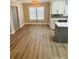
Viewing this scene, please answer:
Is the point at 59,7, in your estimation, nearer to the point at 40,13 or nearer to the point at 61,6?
the point at 61,6

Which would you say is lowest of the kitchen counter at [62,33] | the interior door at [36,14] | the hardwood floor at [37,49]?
the hardwood floor at [37,49]

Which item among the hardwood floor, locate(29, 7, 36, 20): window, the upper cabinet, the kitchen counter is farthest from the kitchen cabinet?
the hardwood floor

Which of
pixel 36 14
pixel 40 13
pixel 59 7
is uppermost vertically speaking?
pixel 59 7

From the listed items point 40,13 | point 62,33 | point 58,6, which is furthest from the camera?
point 40,13

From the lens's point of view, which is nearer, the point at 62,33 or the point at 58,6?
the point at 62,33

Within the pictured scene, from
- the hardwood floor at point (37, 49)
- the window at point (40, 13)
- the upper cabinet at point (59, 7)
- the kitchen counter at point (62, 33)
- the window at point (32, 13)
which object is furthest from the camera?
the window at point (32, 13)

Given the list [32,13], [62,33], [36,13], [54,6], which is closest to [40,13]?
[36,13]

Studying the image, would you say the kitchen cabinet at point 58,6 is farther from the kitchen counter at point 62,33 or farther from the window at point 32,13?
the kitchen counter at point 62,33

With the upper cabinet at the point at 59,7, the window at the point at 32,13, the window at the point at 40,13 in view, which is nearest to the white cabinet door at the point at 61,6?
the upper cabinet at the point at 59,7

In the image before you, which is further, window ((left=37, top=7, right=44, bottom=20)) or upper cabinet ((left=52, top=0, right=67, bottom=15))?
window ((left=37, top=7, right=44, bottom=20))

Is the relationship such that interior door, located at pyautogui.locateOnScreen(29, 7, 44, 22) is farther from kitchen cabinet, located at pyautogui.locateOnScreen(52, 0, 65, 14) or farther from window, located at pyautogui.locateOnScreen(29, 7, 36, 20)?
kitchen cabinet, located at pyautogui.locateOnScreen(52, 0, 65, 14)
